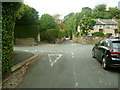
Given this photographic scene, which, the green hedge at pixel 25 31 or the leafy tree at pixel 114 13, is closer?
the green hedge at pixel 25 31

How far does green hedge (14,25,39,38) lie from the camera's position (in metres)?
24.0

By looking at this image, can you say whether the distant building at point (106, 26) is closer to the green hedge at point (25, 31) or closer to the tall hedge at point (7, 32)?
the green hedge at point (25, 31)

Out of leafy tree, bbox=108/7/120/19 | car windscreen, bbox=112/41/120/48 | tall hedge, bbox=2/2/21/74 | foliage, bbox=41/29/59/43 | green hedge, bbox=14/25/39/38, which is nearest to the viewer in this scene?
tall hedge, bbox=2/2/21/74

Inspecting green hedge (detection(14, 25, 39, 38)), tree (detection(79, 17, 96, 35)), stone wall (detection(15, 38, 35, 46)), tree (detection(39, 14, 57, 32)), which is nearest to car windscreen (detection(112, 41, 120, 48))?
stone wall (detection(15, 38, 35, 46))

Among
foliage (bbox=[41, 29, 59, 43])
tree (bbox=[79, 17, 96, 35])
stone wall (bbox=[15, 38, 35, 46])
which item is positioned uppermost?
tree (bbox=[79, 17, 96, 35])

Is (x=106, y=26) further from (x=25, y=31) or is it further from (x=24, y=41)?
(x=24, y=41)

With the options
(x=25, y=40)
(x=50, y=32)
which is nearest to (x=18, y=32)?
(x=25, y=40)

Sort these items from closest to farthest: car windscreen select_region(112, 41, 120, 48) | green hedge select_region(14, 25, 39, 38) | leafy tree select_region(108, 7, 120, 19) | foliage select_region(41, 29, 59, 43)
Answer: car windscreen select_region(112, 41, 120, 48) < green hedge select_region(14, 25, 39, 38) < foliage select_region(41, 29, 59, 43) < leafy tree select_region(108, 7, 120, 19)

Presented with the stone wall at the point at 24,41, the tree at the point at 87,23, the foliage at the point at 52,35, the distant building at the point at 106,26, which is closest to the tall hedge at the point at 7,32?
the stone wall at the point at 24,41

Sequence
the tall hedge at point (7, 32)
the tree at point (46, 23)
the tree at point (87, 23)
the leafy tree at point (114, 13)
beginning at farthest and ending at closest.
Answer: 1. the leafy tree at point (114, 13)
2. the tree at point (46, 23)
3. the tree at point (87, 23)
4. the tall hedge at point (7, 32)

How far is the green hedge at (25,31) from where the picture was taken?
24.0m

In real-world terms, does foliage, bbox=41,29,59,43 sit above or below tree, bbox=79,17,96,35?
below

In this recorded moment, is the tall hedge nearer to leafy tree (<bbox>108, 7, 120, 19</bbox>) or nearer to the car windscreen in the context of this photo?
the car windscreen

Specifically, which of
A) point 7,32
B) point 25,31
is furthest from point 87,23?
point 7,32
